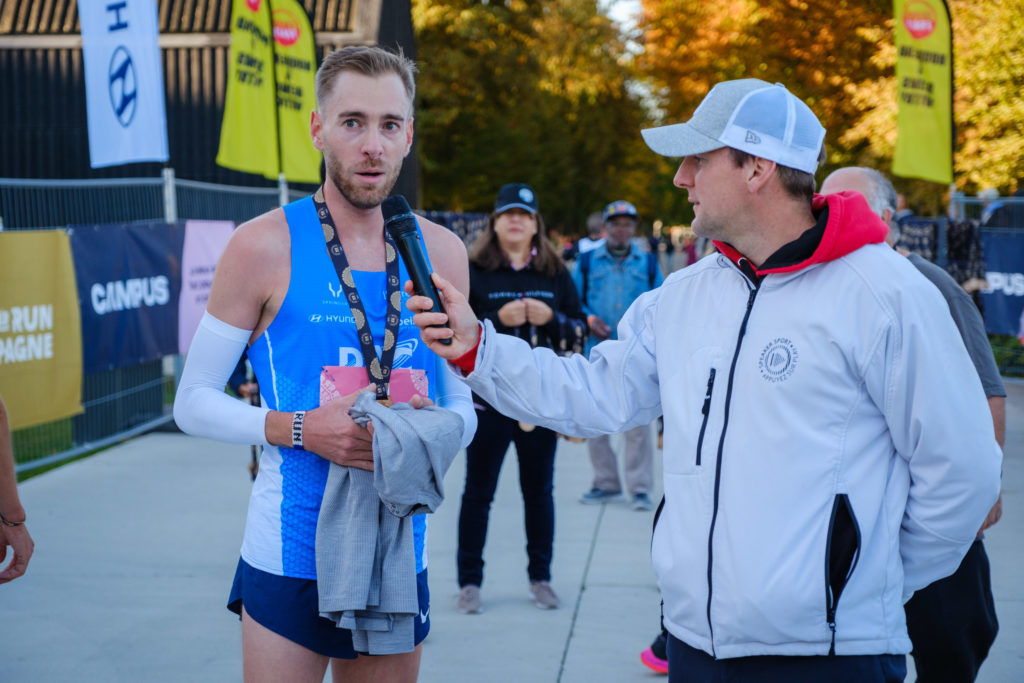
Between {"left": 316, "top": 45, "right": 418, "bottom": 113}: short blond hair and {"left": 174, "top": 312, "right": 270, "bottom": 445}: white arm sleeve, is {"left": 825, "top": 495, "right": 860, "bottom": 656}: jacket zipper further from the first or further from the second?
{"left": 316, "top": 45, "right": 418, "bottom": 113}: short blond hair

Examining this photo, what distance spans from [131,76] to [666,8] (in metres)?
19.7

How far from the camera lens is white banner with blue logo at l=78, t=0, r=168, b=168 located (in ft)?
25.5

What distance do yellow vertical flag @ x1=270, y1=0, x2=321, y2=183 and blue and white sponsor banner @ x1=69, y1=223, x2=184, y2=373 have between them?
5.55 ft

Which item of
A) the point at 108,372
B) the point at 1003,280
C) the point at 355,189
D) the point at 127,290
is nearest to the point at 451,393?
the point at 355,189

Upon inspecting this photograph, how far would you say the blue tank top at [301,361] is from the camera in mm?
2318

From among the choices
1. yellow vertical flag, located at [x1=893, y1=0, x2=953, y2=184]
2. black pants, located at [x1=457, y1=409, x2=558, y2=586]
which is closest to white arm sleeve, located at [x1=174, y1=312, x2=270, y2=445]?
black pants, located at [x1=457, y1=409, x2=558, y2=586]

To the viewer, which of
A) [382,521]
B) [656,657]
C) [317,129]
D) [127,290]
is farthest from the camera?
[127,290]

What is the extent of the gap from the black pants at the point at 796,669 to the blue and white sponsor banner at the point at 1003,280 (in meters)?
8.78

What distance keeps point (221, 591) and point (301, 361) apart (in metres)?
3.57

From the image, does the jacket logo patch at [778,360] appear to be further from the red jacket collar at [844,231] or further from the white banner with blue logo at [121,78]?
the white banner with blue logo at [121,78]

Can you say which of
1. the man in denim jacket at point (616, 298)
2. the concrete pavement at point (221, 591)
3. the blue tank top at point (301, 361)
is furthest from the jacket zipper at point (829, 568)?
the man in denim jacket at point (616, 298)

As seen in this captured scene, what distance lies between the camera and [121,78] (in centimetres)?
787

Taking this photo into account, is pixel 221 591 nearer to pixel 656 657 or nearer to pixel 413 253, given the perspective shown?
pixel 656 657

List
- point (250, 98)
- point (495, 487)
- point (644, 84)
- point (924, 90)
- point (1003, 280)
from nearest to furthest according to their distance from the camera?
point (495, 487), point (250, 98), point (1003, 280), point (924, 90), point (644, 84)
